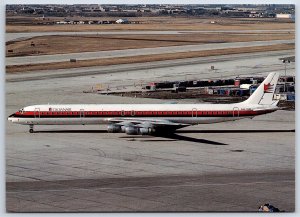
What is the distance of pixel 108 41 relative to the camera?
17488cm

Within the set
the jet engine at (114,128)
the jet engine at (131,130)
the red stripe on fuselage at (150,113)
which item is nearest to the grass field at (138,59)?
the red stripe on fuselage at (150,113)

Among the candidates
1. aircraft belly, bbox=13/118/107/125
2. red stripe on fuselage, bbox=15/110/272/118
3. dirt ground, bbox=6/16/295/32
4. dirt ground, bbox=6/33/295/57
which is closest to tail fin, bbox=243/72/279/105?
red stripe on fuselage, bbox=15/110/272/118

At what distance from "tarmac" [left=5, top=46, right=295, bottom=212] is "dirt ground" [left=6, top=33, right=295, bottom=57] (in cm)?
5682

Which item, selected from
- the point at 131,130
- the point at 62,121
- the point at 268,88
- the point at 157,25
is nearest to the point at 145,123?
the point at 131,130

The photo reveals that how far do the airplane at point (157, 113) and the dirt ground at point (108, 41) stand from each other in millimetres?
69081

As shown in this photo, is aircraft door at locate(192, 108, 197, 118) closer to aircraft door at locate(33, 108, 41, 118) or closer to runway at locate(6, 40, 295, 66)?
aircraft door at locate(33, 108, 41, 118)

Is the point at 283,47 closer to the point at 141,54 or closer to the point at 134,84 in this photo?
the point at 141,54

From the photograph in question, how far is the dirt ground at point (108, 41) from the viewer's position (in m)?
154

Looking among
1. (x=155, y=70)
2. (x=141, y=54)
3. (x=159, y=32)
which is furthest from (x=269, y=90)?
(x=159, y=32)

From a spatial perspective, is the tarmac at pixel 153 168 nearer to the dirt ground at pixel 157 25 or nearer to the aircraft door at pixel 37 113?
the aircraft door at pixel 37 113

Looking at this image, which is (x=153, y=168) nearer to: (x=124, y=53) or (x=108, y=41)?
(x=124, y=53)

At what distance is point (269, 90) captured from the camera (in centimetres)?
7994

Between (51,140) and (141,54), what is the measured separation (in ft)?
292

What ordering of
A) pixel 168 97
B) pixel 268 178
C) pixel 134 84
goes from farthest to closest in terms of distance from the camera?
pixel 134 84, pixel 168 97, pixel 268 178
